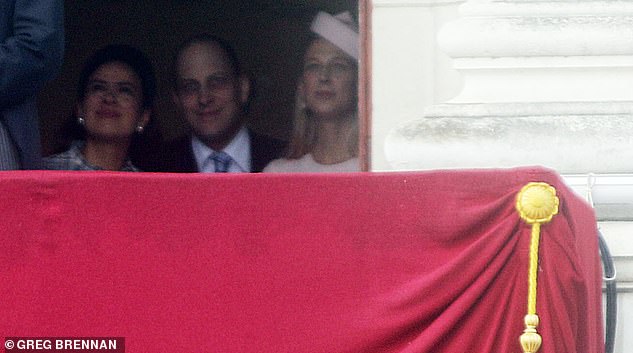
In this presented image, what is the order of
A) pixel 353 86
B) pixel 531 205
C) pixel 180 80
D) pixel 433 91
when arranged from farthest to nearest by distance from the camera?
1. pixel 180 80
2. pixel 353 86
3. pixel 433 91
4. pixel 531 205

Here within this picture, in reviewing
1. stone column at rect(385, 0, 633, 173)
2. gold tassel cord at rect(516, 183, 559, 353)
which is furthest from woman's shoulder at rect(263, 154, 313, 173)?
gold tassel cord at rect(516, 183, 559, 353)

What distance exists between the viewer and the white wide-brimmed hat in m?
5.66

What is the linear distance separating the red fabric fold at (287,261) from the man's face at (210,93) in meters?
2.22

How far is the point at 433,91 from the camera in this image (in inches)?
204

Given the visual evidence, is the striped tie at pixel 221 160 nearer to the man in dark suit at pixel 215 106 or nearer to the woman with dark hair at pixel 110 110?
the man in dark suit at pixel 215 106

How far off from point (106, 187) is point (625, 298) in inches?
48.2

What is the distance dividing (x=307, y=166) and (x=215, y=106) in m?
0.58

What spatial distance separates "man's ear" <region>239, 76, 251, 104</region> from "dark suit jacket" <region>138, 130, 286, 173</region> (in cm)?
12

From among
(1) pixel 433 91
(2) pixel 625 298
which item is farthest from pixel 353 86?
(2) pixel 625 298

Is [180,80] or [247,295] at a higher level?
[180,80]

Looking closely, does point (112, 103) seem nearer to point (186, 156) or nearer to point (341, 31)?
point (186, 156)

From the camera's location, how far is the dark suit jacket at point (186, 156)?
20.2 feet

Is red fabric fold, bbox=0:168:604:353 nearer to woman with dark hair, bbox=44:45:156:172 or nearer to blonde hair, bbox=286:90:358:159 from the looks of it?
blonde hair, bbox=286:90:358:159

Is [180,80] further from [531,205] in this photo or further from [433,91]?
[531,205]
